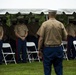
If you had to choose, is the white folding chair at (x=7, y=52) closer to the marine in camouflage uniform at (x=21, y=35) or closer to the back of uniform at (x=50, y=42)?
the marine in camouflage uniform at (x=21, y=35)

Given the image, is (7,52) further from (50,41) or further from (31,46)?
(50,41)

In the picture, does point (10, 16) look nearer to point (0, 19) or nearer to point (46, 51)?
point (0, 19)

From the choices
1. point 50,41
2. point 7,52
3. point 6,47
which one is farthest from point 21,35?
point 50,41

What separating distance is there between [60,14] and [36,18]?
44.0 inches

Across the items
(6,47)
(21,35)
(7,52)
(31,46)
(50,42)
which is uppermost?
(50,42)

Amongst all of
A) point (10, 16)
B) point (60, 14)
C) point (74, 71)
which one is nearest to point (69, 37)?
point (60, 14)

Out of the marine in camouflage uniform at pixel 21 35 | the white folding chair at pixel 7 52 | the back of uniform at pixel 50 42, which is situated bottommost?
the white folding chair at pixel 7 52

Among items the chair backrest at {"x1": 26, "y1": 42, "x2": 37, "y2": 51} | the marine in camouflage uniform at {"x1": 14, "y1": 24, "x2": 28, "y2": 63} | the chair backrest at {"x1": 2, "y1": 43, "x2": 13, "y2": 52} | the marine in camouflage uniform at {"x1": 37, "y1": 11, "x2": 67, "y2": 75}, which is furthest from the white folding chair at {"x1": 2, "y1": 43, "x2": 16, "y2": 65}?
the marine in camouflage uniform at {"x1": 37, "y1": 11, "x2": 67, "y2": 75}

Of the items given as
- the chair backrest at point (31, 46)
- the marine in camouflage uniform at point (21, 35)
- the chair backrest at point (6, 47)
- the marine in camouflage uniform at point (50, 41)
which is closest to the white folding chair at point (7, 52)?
the chair backrest at point (6, 47)

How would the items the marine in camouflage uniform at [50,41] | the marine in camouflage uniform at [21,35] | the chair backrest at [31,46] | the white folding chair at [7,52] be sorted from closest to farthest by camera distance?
the marine in camouflage uniform at [50,41], the white folding chair at [7,52], the marine in camouflage uniform at [21,35], the chair backrest at [31,46]

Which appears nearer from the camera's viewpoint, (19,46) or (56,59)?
(56,59)

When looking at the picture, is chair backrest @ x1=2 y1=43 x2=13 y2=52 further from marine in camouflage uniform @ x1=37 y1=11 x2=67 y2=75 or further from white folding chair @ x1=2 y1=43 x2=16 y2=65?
marine in camouflage uniform @ x1=37 y1=11 x2=67 y2=75

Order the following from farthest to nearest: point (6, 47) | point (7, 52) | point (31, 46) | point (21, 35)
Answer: point (31, 46) → point (7, 52) → point (6, 47) → point (21, 35)
